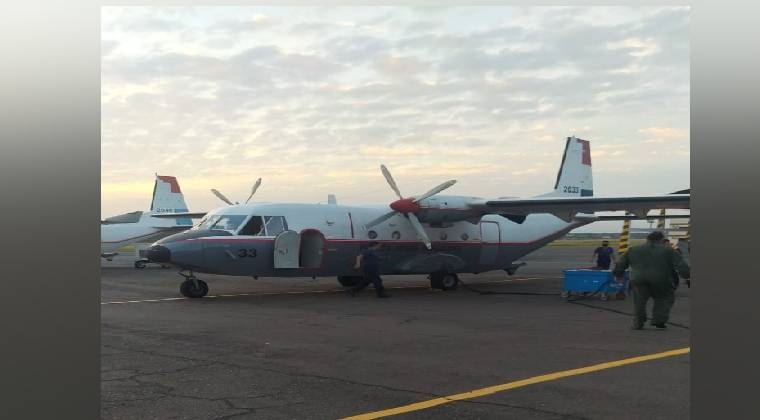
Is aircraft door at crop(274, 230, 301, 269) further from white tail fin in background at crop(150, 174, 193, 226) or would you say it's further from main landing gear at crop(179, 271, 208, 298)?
white tail fin in background at crop(150, 174, 193, 226)

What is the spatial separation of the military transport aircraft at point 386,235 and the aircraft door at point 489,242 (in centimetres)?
3

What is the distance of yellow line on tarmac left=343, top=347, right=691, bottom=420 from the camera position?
20.0 ft

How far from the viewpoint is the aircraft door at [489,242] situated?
2086 cm

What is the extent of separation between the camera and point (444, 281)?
66.7ft

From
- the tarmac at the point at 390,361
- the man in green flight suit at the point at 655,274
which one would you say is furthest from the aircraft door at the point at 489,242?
the man in green flight suit at the point at 655,274

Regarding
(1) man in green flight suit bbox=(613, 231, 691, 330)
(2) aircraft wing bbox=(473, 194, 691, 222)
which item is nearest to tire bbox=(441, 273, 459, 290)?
(2) aircraft wing bbox=(473, 194, 691, 222)

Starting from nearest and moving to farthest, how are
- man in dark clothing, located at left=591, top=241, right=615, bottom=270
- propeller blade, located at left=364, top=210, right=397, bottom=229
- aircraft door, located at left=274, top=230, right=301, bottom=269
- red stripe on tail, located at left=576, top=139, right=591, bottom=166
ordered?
aircraft door, located at left=274, top=230, right=301, bottom=269, propeller blade, located at left=364, top=210, right=397, bottom=229, man in dark clothing, located at left=591, top=241, right=615, bottom=270, red stripe on tail, located at left=576, top=139, right=591, bottom=166

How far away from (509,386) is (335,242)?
11491 millimetres

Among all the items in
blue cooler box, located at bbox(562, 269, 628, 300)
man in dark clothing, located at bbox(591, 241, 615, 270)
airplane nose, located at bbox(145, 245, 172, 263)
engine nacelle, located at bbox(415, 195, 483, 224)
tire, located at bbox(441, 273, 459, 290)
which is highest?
engine nacelle, located at bbox(415, 195, 483, 224)

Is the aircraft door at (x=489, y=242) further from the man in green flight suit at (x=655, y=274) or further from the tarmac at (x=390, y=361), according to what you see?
the man in green flight suit at (x=655, y=274)

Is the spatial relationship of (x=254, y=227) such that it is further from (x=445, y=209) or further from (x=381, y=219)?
(x=445, y=209)

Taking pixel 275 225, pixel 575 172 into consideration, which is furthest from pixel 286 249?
pixel 575 172

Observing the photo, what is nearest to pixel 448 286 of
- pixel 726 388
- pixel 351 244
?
pixel 351 244

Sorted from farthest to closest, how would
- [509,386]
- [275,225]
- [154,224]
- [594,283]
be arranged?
1. [154,224]
2. [275,225]
3. [594,283]
4. [509,386]
